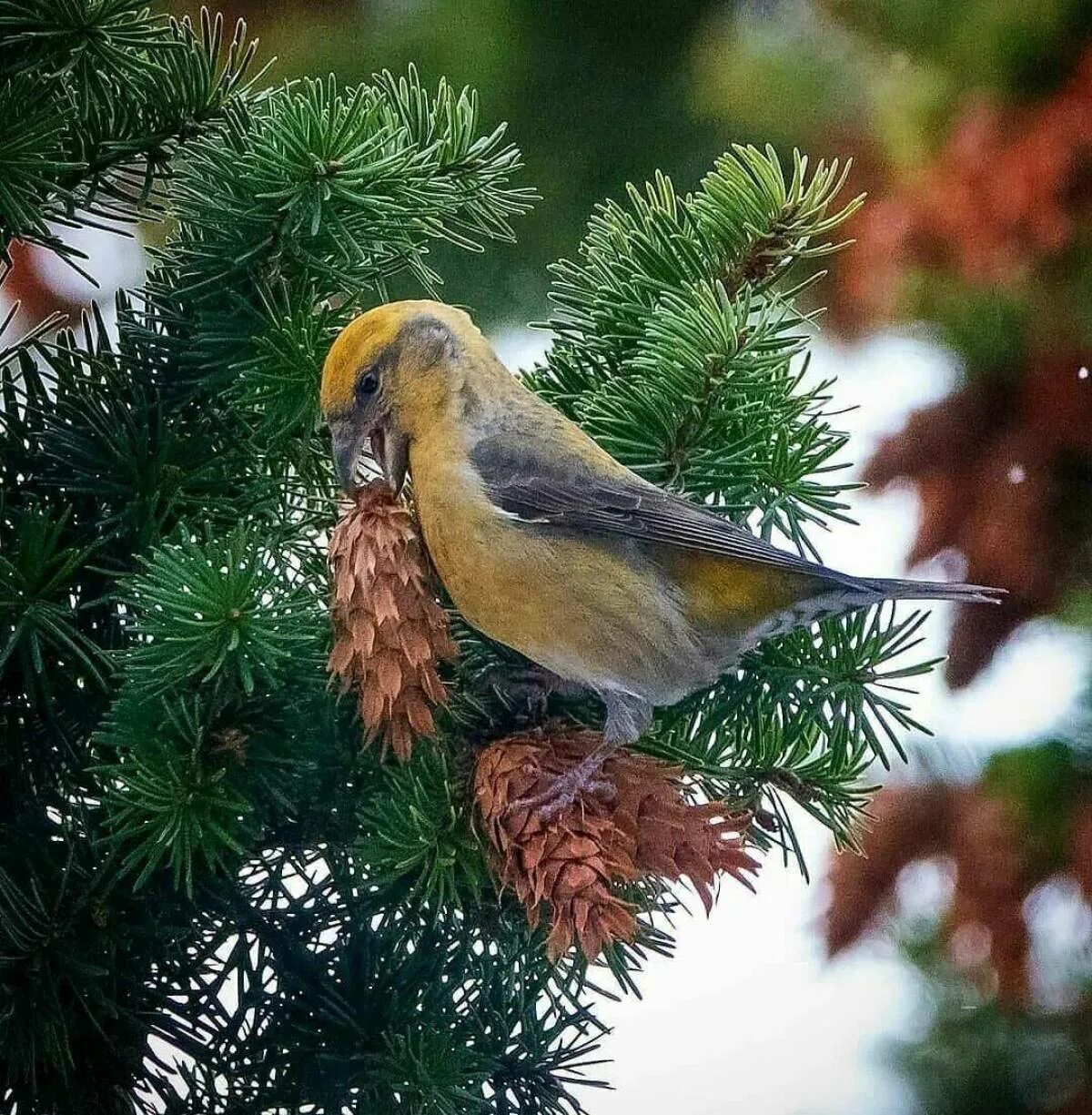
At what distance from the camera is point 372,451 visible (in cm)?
60

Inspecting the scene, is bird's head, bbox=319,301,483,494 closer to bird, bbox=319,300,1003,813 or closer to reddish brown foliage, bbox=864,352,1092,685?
bird, bbox=319,300,1003,813

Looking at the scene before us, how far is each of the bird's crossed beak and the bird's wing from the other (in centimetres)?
4

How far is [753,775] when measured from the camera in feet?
1.90

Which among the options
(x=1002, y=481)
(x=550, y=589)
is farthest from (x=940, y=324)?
(x=550, y=589)

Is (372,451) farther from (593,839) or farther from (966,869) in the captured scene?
(966,869)

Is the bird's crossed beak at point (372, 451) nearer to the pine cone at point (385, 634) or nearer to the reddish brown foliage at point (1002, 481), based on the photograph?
the pine cone at point (385, 634)

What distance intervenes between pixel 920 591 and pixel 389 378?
253 millimetres

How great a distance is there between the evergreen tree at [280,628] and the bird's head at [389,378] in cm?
2

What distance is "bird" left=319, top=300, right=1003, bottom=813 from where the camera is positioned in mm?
556

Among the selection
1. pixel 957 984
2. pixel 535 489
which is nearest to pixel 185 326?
pixel 535 489

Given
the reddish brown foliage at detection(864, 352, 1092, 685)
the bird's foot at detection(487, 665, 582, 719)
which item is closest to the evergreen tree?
the bird's foot at detection(487, 665, 582, 719)

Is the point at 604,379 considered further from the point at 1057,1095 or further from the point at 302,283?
the point at 1057,1095

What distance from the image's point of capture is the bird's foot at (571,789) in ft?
1.53

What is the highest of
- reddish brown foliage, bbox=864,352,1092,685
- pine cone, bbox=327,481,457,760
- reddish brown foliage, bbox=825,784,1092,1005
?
reddish brown foliage, bbox=864,352,1092,685
